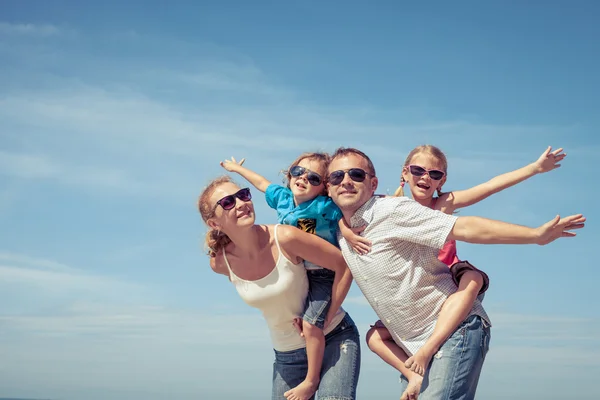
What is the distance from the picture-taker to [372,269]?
659 centimetres

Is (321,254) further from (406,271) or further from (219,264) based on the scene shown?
(219,264)

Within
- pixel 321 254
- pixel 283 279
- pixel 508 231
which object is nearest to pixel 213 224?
pixel 283 279

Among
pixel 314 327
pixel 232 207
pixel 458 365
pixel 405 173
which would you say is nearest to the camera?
pixel 458 365

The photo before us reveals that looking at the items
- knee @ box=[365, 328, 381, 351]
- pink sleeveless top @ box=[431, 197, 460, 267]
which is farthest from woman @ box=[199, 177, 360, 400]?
pink sleeveless top @ box=[431, 197, 460, 267]

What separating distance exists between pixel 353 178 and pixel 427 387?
2170 millimetres

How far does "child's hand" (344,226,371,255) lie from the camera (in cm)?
665

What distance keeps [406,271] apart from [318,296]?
1.25m

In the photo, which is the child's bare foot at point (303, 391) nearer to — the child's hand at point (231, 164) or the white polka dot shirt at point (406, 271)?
the white polka dot shirt at point (406, 271)

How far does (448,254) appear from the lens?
22.8ft

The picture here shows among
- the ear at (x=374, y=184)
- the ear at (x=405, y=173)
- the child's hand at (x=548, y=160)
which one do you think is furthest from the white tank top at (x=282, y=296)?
the child's hand at (x=548, y=160)

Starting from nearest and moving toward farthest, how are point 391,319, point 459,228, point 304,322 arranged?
1. point 459,228
2. point 391,319
3. point 304,322

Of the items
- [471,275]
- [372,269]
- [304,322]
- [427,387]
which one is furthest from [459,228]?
[304,322]

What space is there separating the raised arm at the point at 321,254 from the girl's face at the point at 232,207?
0.42m

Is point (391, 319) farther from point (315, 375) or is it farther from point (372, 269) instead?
point (315, 375)
